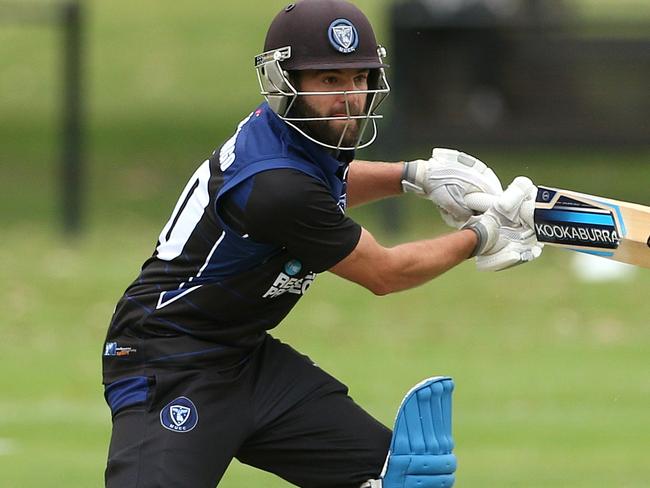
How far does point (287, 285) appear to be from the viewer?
549 centimetres

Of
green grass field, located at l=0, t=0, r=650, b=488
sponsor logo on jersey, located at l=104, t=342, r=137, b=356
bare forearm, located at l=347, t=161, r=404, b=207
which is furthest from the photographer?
green grass field, located at l=0, t=0, r=650, b=488

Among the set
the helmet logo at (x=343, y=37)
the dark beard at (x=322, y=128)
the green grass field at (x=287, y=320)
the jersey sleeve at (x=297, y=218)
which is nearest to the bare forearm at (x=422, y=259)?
the jersey sleeve at (x=297, y=218)

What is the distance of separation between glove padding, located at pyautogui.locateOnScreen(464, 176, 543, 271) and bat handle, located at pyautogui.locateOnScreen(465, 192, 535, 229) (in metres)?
0.01

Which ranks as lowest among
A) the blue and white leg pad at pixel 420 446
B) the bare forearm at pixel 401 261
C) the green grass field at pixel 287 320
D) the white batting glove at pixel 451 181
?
the blue and white leg pad at pixel 420 446

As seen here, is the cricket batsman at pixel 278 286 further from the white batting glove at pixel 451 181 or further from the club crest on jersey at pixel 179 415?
the white batting glove at pixel 451 181

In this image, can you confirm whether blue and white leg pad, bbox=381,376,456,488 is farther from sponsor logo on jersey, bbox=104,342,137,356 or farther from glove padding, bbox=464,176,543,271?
sponsor logo on jersey, bbox=104,342,137,356

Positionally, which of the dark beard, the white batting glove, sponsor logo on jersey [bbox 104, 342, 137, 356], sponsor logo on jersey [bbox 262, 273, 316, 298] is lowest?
sponsor logo on jersey [bbox 104, 342, 137, 356]

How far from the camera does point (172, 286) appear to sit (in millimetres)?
5504

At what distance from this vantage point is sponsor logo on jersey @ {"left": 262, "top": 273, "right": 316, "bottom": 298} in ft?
17.9

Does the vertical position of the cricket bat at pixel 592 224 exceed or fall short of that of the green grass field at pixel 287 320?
it falls short

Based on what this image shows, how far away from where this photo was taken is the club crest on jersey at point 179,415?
17.6 ft

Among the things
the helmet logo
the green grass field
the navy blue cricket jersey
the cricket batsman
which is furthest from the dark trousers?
the green grass field

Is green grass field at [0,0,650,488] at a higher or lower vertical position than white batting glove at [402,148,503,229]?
higher

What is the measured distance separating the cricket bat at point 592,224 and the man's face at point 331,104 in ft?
2.53
